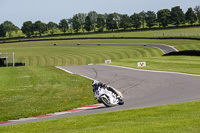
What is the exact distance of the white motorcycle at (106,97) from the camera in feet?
44.5

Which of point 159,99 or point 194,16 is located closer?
point 159,99

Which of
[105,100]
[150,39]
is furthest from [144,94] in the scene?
[150,39]

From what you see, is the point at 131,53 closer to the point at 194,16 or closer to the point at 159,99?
the point at 159,99

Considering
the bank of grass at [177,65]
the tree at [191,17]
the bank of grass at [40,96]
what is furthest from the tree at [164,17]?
the bank of grass at [40,96]

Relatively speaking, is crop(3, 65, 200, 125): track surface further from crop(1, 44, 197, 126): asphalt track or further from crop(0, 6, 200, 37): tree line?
crop(0, 6, 200, 37): tree line

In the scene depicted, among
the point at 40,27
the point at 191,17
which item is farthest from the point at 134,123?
the point at 40,27

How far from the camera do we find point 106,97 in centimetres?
1370

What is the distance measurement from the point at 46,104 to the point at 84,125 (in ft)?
21.2

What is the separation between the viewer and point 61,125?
10.1 meters

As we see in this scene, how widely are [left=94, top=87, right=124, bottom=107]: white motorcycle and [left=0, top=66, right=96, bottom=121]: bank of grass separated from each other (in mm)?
2255

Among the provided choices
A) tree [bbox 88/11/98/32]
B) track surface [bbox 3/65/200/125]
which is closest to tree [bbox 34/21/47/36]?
tree [bbox 88/11/98/32]

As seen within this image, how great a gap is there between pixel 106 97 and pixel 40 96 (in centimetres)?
548

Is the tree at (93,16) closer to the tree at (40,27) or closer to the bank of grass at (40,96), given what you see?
the tree at (40,27)

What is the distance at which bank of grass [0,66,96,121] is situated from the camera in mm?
14914
